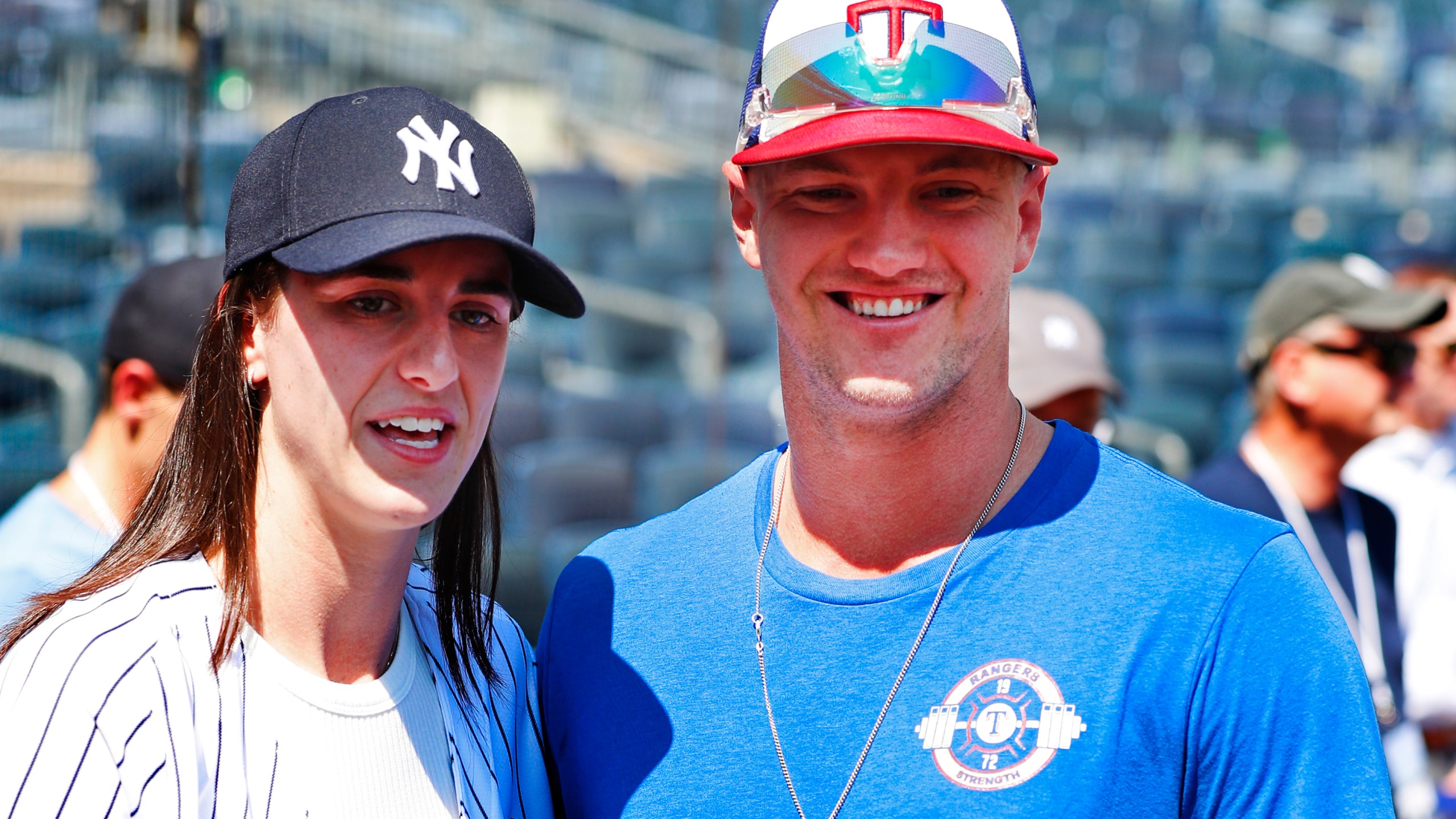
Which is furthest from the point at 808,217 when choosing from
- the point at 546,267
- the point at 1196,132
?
the point at 1196,132

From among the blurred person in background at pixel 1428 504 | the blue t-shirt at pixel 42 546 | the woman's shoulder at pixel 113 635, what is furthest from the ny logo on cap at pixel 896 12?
the blurred person in background at pixel 1428 504

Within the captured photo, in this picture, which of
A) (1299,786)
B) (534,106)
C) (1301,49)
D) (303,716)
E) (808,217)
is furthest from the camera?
(1301,49)

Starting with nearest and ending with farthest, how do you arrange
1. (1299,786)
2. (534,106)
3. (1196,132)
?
1. (1299,786)
2. (534,106)
3. (1196,132)

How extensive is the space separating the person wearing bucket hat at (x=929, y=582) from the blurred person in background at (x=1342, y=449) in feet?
5.79

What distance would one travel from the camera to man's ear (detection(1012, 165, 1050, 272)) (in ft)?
6.07

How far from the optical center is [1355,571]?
3389mm

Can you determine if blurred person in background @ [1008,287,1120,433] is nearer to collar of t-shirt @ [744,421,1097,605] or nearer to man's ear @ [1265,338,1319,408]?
man's ear @ [1265,338,1319,408]

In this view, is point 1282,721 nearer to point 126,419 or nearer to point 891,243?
point 891,243

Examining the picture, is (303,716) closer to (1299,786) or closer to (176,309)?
(1299,786)

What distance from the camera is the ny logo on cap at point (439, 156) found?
162cm

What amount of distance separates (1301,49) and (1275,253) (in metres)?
4.95

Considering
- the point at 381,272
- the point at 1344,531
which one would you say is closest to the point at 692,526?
the point at 381,272

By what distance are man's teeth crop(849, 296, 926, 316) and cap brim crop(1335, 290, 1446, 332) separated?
2212mm

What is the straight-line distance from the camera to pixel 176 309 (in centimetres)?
292
